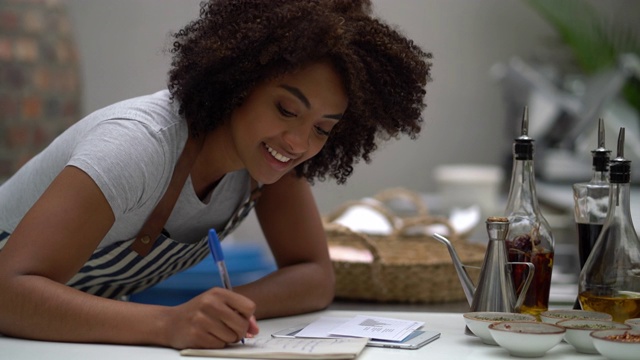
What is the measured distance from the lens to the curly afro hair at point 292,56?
1532 millimetres

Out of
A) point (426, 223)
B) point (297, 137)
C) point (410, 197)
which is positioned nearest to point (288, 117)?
point (297, 137)

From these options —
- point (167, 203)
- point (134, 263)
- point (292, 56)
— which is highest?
point (292, 56)

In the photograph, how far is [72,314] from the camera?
4.51 ft

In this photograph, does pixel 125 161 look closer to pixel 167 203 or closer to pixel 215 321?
pixel 167 203

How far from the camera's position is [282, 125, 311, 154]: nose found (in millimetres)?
1542

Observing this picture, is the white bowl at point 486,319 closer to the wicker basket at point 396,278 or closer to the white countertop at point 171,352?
the white countertop at point 171,352

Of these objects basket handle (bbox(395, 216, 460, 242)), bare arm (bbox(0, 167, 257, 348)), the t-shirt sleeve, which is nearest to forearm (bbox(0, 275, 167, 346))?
bare arm (bbox(0, 167, 257, 348))

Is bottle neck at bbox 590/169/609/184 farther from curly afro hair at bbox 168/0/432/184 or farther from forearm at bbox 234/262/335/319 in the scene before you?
forearm at bbox 234/262/335/319

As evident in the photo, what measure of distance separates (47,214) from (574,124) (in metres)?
3.27

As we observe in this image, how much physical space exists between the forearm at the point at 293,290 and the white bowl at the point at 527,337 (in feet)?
1.49

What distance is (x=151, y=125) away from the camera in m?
1.53

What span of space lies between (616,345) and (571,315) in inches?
6.7

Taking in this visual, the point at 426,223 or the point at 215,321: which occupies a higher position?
the point at 426,223

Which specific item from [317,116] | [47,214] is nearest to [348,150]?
[317,116]
